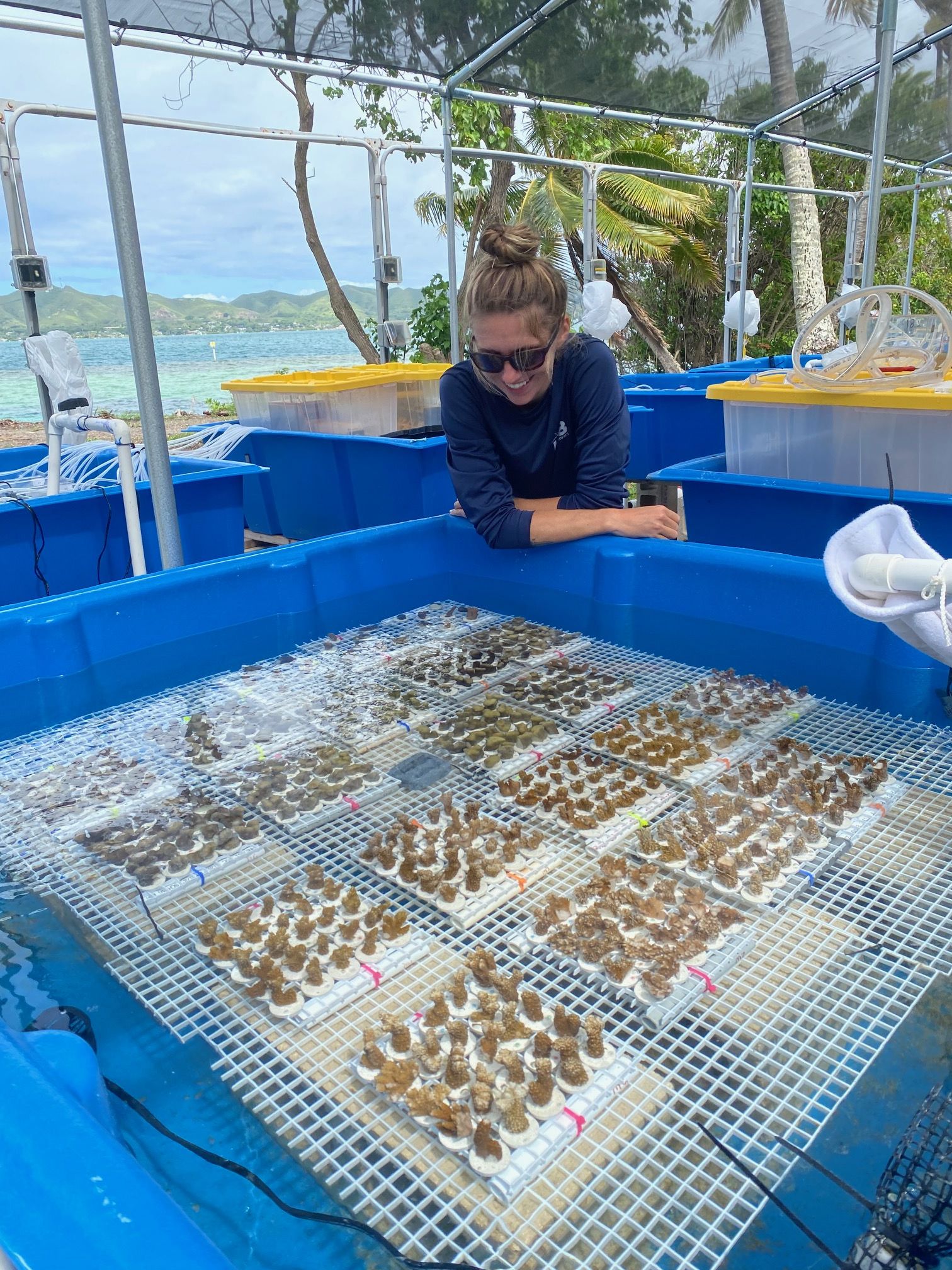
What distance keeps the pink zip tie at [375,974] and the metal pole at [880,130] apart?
8.10 ft

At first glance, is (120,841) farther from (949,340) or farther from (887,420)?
(949,340)

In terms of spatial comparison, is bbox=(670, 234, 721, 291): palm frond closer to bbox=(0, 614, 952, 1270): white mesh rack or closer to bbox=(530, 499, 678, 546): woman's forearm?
bbox=(530, 499, 678, 546): woman's forearm

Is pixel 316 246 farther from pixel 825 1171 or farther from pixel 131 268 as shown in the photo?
pixel 825 1171

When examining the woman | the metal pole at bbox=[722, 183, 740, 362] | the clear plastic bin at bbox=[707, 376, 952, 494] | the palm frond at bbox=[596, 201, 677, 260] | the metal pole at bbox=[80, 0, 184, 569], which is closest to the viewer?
the metal pole at bbox=[80, 0, 184, 569]

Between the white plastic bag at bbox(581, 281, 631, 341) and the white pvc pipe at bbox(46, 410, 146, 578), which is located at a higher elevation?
the white plastic bag at bbox(581, 281, 631, 341)

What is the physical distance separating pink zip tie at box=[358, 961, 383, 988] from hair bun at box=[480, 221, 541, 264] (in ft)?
5.05

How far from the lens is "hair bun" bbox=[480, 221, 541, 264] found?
1973 millimetres

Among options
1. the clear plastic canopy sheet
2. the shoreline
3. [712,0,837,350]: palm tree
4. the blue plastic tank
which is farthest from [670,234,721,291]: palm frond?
the blue plastic tank

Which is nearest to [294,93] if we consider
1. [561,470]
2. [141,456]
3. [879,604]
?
[141,456]

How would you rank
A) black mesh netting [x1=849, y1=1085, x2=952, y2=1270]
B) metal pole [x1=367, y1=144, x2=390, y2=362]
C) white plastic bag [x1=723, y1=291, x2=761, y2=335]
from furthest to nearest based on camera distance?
1. white plastic bag [x1=723, y1=291, x2=761, y2=335]
2. metal pole [x1=367, y1=144, x2=390, y2=362]
3. black mesh netting [x1=849, y1=1085, x2=952, y2=1270]

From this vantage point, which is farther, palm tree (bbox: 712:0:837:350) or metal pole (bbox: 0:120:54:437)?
palm tree (bbox: 712:0:837:350)

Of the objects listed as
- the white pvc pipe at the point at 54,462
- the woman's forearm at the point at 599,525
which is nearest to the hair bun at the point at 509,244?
the woman's forearm at the point at 599,525

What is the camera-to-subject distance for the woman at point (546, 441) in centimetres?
224

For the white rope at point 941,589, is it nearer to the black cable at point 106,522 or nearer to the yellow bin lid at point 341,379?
the black cable at point 106,522
